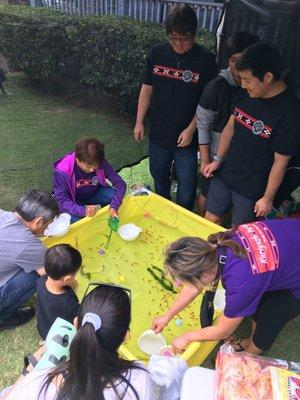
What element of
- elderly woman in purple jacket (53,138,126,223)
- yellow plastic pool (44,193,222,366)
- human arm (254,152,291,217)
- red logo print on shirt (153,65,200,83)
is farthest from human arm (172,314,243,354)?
red logo print on shirt (153,65,200,83)

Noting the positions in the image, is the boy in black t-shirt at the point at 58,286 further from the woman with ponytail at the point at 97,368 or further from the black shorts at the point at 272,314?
the black shorts at the point at 272,314

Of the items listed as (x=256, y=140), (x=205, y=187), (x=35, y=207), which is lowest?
(x=205, y=187)

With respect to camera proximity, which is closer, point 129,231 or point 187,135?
point 187,135

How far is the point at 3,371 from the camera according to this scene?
7.20ft

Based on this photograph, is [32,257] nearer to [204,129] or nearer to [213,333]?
[213,333]

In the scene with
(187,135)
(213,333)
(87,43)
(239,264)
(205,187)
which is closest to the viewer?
(239,264)

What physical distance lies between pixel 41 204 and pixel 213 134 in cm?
144

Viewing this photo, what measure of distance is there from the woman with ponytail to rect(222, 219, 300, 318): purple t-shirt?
0.52m

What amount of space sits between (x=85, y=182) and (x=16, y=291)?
1.09 m

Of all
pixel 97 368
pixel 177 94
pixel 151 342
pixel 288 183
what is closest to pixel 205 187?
pixel 288 183

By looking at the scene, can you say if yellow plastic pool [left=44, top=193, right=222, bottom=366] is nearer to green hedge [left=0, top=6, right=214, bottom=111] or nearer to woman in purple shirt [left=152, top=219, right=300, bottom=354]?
woman in purple shirt [left=152, top=219, right=300, bottom=354]

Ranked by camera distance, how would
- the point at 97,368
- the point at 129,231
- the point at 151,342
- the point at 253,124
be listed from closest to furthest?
1. the point at 97,368
2. the point at 151,342
3. the point at 253,124
4. the point at 129,231

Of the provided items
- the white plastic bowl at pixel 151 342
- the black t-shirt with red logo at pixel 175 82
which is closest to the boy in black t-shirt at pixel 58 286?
the white plastic bowl at pixel 151 342

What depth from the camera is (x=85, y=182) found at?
3.08 metres
